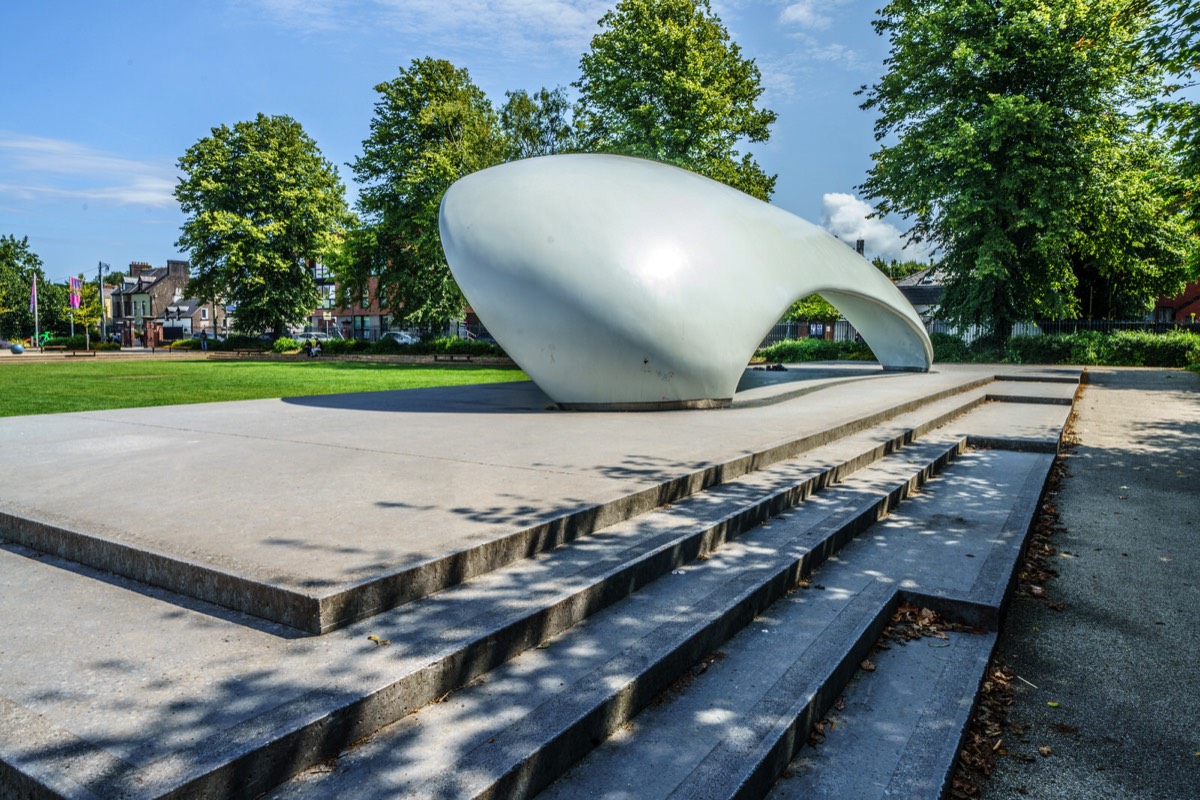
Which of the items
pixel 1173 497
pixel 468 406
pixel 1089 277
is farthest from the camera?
pixel 1089 277

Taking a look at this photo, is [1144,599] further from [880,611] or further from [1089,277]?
[1089,277]

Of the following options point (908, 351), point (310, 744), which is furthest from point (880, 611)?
point (908, 351)

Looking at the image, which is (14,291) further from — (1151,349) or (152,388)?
(1151,349)

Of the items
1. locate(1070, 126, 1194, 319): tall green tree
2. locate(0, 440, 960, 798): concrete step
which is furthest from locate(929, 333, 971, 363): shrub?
locate(0, 440, 960, 798): concrete step

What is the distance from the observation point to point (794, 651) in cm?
329

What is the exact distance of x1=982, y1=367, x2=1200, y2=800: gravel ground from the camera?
279 centimetres

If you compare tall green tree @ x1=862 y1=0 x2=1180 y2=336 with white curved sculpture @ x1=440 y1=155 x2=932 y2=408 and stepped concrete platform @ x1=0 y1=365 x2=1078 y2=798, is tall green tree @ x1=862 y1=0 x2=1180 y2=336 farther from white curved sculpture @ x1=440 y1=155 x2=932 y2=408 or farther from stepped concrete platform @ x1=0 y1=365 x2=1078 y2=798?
stepped concrete platform @ x1=0 y1=365 x2=1078 y2=798

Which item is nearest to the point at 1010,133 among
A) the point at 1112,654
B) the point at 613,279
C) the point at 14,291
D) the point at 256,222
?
the point at 613,279

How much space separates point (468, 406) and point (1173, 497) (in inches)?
322

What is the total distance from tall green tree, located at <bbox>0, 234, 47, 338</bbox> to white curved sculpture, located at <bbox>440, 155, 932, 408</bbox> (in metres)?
68.5

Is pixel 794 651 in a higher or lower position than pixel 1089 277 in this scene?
lower

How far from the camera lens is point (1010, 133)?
79.3ft

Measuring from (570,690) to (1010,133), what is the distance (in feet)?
90.4

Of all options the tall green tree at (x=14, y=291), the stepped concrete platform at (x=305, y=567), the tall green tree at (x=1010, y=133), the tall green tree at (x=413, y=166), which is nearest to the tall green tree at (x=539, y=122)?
the tall green tree at (x=413, y=166)
